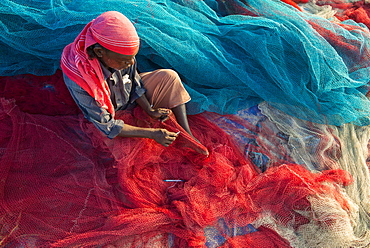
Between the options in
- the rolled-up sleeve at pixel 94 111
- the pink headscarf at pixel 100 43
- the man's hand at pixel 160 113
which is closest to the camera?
the pink headscarf at pixel 100 43

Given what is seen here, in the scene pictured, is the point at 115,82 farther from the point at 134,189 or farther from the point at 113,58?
the point at 134,189

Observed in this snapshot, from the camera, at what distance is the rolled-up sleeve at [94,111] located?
199 centimetres

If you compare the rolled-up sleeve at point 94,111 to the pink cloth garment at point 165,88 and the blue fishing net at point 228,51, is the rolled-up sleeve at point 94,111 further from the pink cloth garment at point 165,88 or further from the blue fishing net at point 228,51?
the blue fishing net at point 228,51

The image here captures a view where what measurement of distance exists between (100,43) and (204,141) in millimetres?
1193

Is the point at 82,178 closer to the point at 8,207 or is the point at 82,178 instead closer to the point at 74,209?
the point at 74,209

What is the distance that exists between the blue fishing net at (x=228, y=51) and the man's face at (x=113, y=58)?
67cm

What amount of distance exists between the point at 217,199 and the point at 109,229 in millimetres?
778

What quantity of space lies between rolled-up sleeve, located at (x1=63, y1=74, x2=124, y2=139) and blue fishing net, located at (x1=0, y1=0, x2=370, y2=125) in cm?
71

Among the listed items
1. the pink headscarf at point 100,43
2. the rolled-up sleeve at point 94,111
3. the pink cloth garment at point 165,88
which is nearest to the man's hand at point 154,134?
the rolled-up sleeve at point 94,111

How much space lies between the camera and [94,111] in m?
2.03

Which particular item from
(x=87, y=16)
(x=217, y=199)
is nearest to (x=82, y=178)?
(x=217, y=199)

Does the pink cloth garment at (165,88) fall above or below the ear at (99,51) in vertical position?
below

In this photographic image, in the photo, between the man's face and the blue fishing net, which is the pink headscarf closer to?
the man's face

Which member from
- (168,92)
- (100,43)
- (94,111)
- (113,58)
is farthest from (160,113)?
(100,43)
